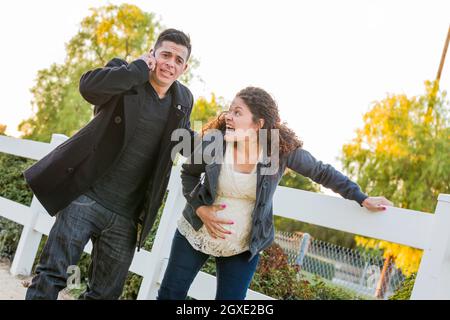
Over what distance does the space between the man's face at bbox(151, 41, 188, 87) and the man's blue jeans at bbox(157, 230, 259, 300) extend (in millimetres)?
904

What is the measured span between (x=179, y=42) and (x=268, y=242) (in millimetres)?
1208

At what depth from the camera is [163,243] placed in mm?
3875

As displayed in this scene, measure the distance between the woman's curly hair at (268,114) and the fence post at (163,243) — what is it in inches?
53.3

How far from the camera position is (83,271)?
523 cm

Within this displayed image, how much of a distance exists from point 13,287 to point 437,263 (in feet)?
12.0

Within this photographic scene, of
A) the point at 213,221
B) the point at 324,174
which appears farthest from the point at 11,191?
the point at 324,174

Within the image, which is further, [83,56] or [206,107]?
[206,107]

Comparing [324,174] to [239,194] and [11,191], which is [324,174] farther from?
[11,191]

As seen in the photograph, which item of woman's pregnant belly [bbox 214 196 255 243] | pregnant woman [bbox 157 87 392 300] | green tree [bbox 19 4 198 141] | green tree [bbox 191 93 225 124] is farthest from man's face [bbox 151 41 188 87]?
green tree [bbox 191 93 225 124]

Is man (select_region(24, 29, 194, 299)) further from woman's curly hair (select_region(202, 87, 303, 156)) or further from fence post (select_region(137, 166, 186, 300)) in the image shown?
fence post (select_region(137, 166, 186, 300))

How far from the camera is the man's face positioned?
2844 mm

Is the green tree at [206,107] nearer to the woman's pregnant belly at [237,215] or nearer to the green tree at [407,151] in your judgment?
the green tree at [407,151]

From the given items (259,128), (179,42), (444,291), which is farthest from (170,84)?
(444,291)
